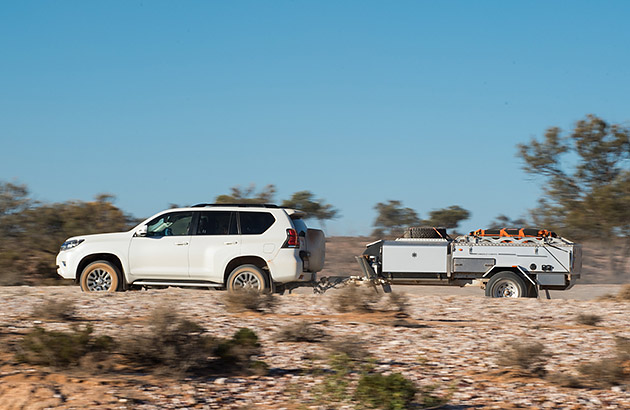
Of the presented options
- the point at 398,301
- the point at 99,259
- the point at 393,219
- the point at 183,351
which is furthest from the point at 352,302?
the point at 393,219

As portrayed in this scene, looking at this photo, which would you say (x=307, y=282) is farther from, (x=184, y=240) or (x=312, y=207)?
(x=312, y=207)

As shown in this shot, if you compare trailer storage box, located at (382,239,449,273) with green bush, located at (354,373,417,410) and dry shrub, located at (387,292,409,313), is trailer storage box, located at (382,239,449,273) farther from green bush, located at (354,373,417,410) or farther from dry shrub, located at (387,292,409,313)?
green bush, located at (354,373,417,410)

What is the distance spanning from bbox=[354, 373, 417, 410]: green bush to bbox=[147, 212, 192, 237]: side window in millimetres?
8316

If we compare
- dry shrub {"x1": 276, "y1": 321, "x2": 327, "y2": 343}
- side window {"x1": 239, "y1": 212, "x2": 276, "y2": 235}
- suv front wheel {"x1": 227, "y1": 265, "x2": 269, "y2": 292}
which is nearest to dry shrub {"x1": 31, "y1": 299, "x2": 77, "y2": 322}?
dry shrub {"x1": 276, "y1": 321, "x2": 327, "y2": 343}

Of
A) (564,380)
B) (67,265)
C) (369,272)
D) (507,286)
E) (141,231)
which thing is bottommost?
(564,380)

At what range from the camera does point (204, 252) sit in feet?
47.9

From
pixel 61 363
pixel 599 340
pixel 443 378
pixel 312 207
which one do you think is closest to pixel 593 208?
pixel 312 207

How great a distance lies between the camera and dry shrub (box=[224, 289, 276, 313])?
12031 millimetres

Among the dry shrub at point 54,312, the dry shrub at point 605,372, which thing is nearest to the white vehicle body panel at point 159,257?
the dry shrub at point 54,312

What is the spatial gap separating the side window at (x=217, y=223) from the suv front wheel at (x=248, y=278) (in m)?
0.77

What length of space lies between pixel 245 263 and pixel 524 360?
23.5 ft

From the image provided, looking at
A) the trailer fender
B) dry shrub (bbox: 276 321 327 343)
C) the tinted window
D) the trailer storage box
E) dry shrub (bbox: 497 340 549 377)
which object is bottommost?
dry shrub (bbox: 497 340 549 377)

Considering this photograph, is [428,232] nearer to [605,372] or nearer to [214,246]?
[214,246]

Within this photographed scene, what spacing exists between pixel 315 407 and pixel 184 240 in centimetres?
814
